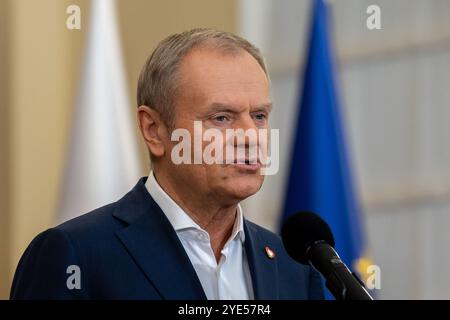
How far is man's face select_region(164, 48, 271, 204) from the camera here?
1810 mm

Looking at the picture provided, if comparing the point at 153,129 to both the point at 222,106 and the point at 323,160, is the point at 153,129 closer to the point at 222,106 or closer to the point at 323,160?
the point at 222,106

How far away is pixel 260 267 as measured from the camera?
6.07 ft

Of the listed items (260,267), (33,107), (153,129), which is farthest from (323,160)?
(260,267)

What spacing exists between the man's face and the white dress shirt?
67 mm

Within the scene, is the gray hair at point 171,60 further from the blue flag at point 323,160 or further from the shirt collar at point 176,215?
the blue flag at point 323,160

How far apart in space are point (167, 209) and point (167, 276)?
22 centimetres

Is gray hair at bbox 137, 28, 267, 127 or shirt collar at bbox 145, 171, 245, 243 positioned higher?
gray hair at bbox 137, 28, 267, 127

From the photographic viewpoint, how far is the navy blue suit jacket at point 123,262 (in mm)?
1721

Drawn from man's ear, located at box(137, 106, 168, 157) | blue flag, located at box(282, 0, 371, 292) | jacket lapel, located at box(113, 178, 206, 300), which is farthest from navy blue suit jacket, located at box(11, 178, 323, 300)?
blue flag, located at box(282, 0, 371, 292)

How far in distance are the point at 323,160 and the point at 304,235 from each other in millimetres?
2237

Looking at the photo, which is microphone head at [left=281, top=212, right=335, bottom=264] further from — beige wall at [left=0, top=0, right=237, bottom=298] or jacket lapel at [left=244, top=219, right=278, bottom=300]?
beige wall at [left=0, top=0, right=237, bottom=298]

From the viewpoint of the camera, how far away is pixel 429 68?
194 inches

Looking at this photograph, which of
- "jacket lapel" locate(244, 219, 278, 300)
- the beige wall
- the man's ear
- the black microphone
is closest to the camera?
the black microphone

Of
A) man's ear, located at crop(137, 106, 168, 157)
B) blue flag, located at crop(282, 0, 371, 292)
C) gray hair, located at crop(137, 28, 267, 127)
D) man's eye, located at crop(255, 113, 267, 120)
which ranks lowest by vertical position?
blue flag, located at crop(282, 0, 371, 292)
